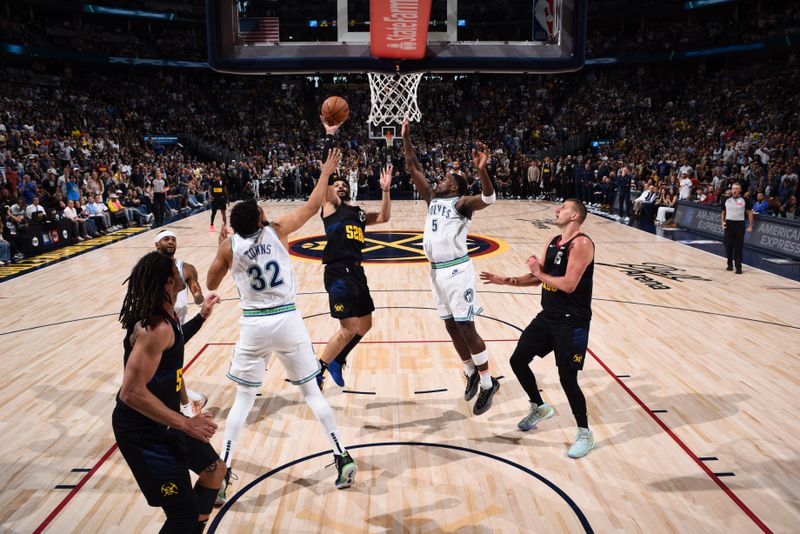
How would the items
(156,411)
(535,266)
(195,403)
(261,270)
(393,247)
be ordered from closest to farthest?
(156,411), (261,270), (535,266), (195,403), (393,247)

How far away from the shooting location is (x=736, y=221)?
10531 millimetres

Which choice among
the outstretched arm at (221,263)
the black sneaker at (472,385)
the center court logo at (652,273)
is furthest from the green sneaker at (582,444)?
the center court logo at (652,273)

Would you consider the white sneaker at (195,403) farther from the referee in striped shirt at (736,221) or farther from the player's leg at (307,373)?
the referee in striped shirt at (736,221)

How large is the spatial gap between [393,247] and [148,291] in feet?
36.3

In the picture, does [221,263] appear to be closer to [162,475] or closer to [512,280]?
[162,475]

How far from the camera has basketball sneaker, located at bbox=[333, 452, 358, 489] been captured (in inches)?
163

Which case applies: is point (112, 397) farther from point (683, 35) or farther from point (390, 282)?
point (683, 35)

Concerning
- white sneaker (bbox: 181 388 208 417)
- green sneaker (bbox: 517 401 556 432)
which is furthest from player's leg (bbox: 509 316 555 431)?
white sneaker (bbox: 181 388 208 417)

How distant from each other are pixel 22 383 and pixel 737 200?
10.9 m

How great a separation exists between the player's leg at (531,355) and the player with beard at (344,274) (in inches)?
62.7

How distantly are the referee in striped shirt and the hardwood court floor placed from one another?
1.65 m

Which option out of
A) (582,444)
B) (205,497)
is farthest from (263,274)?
(582,444)

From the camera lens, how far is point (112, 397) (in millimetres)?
5848

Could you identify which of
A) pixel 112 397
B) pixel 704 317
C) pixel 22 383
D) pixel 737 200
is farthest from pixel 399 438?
pixel 737 200
